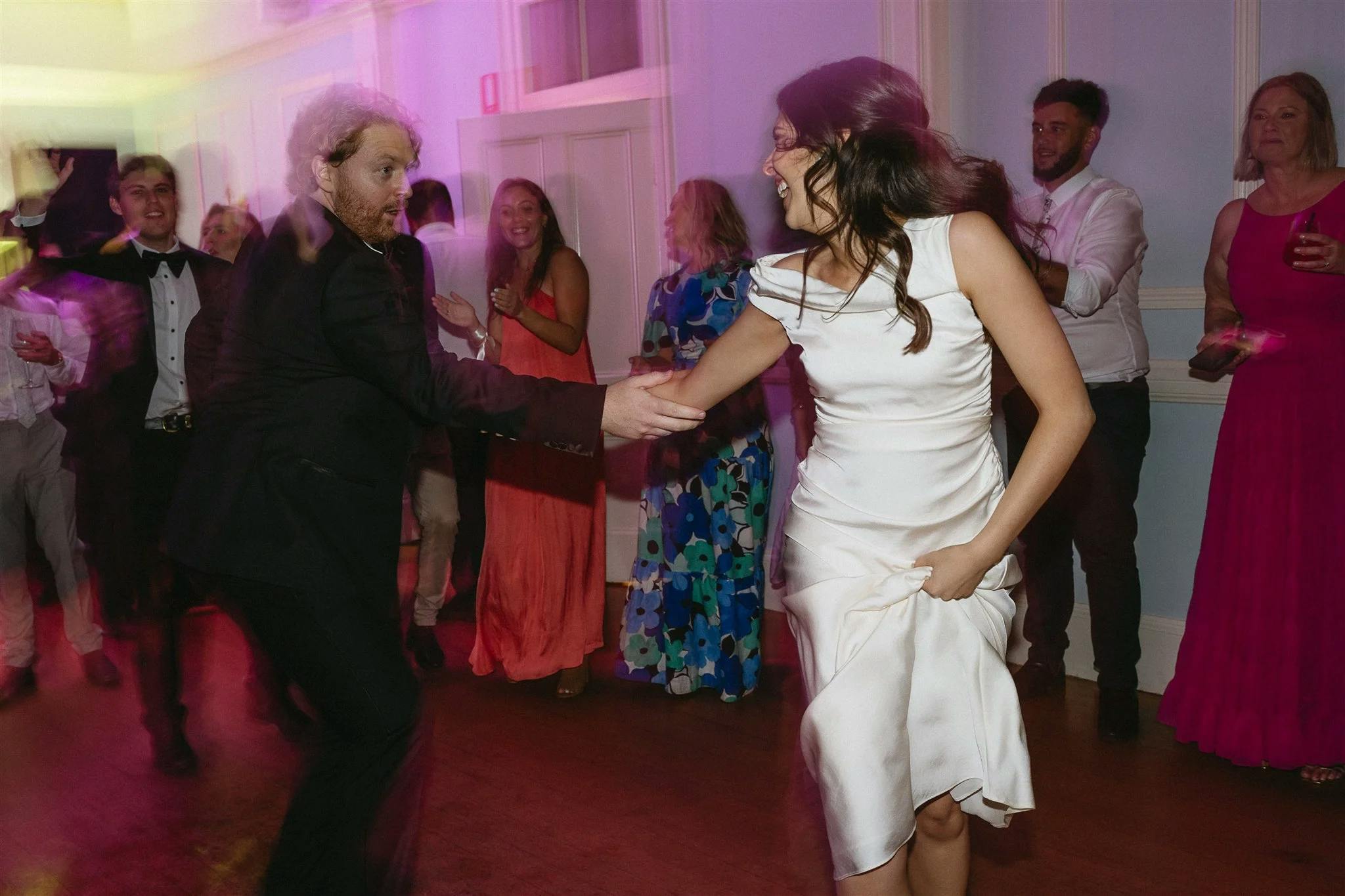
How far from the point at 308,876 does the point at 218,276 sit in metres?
2.23

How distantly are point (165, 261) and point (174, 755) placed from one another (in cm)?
145

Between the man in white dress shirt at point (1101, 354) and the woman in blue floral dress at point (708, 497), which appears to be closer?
the man in white dress shirt at point (1101, 354)

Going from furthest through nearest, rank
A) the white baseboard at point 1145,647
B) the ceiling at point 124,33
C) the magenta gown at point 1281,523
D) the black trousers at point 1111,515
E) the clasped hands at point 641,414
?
the ceiling at point 124,33, the white baseboard at point 1145,647, the black trousers at point 1111,515, the magenta gown at point 1281,523, the clasped hands at point 641,414

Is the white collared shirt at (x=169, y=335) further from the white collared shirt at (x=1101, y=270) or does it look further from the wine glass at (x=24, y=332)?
the white collared shirt at (x=1101, y=270)

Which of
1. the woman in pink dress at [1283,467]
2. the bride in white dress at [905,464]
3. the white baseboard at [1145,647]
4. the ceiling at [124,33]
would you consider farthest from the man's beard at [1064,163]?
the ceiling at [124,33]

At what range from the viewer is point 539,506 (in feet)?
13.0

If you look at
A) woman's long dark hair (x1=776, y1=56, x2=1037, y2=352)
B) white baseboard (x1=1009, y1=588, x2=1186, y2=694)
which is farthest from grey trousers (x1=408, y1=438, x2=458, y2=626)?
woman's long dark hair (x1=776, y1=56, x2=1037, y2=352)

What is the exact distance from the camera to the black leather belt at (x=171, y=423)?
3.50 m

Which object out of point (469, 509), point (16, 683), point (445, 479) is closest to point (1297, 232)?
point (445, 479)

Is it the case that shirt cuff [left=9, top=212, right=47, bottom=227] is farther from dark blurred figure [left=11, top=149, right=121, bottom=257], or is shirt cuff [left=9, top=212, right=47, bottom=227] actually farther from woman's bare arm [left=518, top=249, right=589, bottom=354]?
woman's bare arm [left=518, top=249, right=589, bottom=354]

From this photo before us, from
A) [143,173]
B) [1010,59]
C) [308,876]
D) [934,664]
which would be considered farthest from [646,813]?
[1010,59]

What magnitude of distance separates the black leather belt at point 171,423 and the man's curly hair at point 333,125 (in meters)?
1.62

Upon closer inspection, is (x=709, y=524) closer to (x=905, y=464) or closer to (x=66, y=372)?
(x=905, y=464)

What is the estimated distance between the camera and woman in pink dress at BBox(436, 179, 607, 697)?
3.93 m
